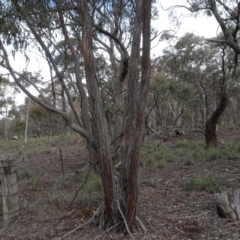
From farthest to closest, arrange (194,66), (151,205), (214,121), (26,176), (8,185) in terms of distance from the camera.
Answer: (194,66) → (214,121) → (26,176) → (151,205) → (8,185)

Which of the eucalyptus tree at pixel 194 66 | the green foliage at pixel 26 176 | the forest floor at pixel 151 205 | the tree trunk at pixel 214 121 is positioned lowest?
the forest floor at pixel 151 205

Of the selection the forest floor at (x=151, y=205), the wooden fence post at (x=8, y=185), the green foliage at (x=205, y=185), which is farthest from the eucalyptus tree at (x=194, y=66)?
the wooden fence post at (x=8, y=185)

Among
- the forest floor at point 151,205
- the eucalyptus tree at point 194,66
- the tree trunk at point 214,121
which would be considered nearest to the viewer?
the forest floor at point 151,205

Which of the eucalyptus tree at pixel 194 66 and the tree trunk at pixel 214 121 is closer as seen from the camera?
the tree trunk at pixel 214 121

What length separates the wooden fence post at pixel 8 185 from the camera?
4.87 m

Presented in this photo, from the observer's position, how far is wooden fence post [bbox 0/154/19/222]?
16.0ft

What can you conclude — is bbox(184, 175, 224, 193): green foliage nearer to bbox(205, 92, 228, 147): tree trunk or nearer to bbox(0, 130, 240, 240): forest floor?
bbox(0, 130, 240, 240): forest floor

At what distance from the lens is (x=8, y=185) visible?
16.2 feet

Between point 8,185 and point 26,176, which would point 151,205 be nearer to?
point 8,185

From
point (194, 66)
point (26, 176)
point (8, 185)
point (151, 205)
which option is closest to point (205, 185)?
point (151, 205)

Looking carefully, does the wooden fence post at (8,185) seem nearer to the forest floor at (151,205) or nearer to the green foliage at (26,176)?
the forest floor at (151,205)

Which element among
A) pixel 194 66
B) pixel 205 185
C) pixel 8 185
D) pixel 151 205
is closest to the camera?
pixel 8 185

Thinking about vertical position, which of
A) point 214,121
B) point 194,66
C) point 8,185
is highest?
point 194,66

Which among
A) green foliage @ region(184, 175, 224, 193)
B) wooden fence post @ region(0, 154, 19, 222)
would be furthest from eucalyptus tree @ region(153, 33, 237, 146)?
wooden fence post @ region(0, 154, 19, 222)
